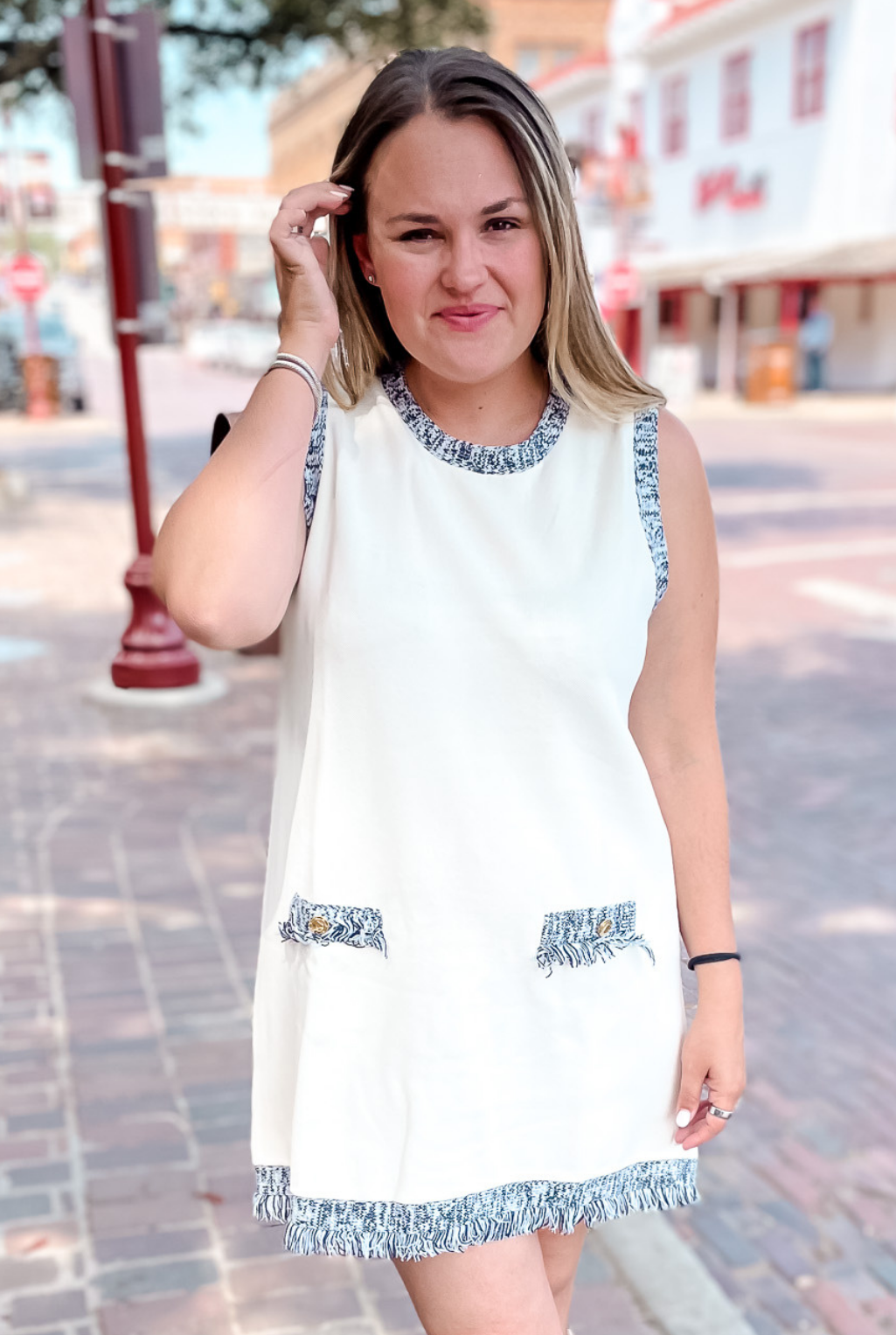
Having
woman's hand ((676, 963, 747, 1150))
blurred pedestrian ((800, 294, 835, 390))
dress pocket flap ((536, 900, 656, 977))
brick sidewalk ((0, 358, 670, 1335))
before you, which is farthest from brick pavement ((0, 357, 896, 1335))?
blurred pedestrian ((800, 294, 835, 390))

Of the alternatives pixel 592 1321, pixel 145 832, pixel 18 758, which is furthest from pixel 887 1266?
pixel 18 758

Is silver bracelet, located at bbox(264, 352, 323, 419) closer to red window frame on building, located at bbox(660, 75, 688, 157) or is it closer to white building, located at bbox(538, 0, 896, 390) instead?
white building, located at bbox(538, 0, 896, 390)

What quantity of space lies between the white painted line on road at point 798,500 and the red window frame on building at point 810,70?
15.9 m

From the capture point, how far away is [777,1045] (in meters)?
4.02

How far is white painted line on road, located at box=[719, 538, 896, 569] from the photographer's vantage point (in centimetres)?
1138

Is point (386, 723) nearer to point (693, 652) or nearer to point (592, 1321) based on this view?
point (693, 652)

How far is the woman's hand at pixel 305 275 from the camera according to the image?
1.68 m

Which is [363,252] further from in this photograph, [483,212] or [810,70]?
[810,70]

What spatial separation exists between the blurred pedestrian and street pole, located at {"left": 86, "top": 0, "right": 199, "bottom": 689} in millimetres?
23025

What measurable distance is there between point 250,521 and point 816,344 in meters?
27.8

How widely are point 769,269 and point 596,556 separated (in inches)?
1088

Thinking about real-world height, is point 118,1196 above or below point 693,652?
below

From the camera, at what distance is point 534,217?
66.1 inches

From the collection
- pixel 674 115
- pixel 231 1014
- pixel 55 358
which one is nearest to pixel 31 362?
pixel 55 358
